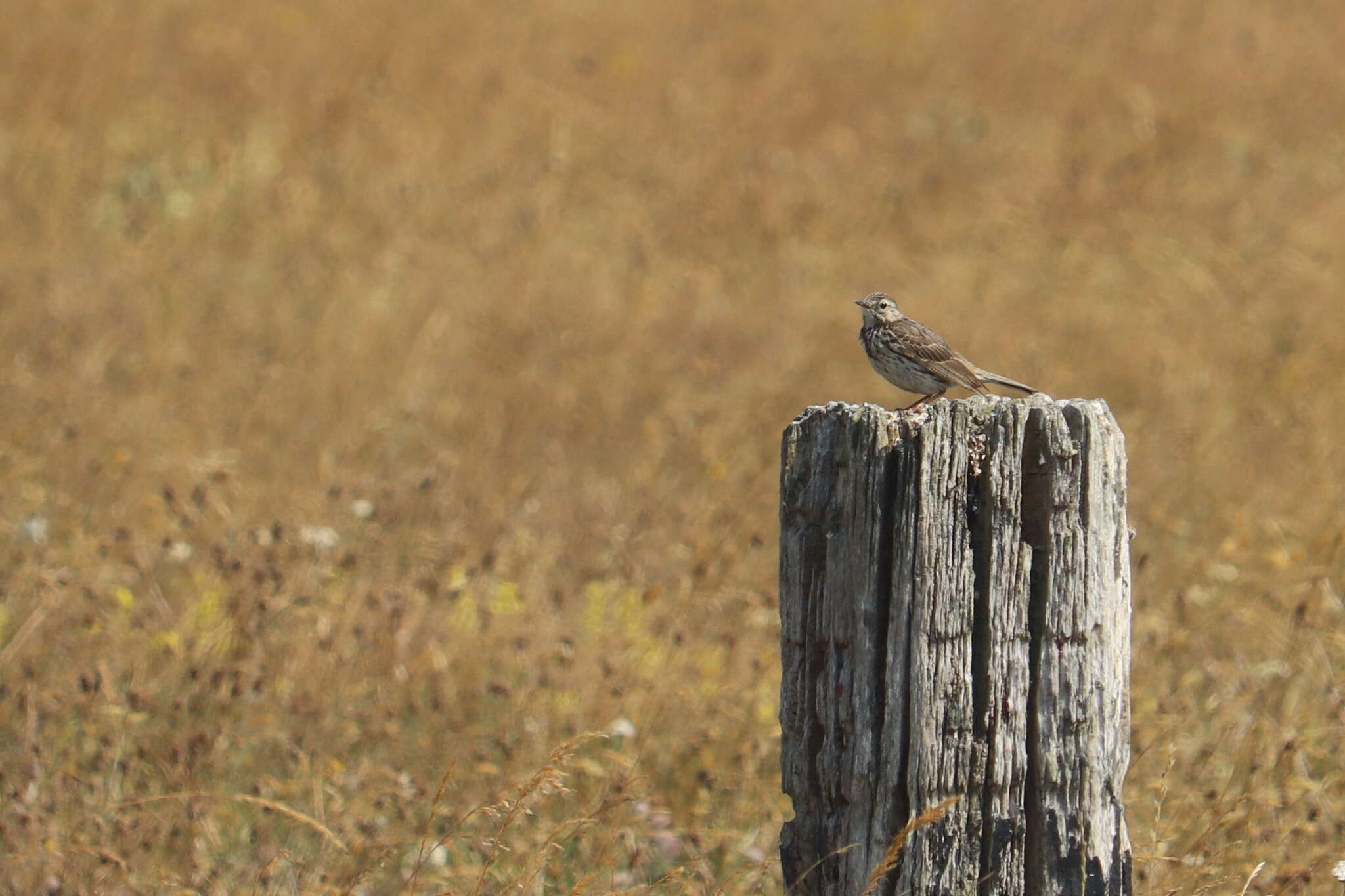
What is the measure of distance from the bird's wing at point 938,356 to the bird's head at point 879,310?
27cm

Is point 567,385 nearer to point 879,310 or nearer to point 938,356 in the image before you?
point 879,310

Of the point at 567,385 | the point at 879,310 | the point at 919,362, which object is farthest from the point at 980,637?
the point at 567,385

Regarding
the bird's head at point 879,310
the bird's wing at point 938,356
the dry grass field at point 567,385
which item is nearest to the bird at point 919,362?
the bird's wing at point 938,356

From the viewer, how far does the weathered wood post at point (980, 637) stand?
271cm

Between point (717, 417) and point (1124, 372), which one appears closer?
point (717, 417)

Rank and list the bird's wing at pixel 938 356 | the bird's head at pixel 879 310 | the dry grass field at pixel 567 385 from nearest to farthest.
Answer: the dry grass field at pixel 567 385
the bird's wing at pixel 938 356
the bird's head at pixel 879 310

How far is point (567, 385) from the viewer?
29.3 ft

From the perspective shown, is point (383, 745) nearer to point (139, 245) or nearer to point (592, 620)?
point (592, 620)

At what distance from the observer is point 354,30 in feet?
49.1

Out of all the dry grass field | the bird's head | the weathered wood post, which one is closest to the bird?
the bird's head

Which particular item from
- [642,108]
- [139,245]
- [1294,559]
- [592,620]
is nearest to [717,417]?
[592,620]

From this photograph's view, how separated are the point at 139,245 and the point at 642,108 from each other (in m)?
5.63

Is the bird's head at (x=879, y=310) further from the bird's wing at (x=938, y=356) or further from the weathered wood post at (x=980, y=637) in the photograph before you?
the weathered wood post at (x=980, y=637)

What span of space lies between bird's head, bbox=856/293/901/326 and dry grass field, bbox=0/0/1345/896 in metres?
1.13
